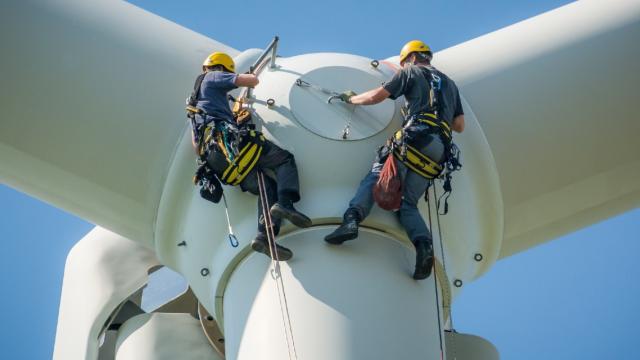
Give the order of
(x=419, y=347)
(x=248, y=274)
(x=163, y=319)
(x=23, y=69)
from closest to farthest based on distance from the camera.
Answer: (x=419, y=347) → (x=248, y=274) → (x=23, y=69) → (x=163, y=319)

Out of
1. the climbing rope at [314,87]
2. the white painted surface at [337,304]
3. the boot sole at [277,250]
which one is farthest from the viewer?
the climbing rope at [314,87]

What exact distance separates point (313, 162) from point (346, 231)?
89 centimetres

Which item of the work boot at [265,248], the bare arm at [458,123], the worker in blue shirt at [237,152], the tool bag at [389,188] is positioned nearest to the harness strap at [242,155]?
the worker in blue shirt at [237,152]

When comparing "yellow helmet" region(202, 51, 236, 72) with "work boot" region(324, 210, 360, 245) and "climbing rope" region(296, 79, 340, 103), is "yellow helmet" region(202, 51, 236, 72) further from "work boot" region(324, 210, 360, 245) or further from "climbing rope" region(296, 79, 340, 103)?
"work boot" region(324, 210, 360, 245)

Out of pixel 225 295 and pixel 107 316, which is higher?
pixel 107 316

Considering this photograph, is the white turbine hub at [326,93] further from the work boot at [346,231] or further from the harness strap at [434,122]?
the work boot at [346,231]

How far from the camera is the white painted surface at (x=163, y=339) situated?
11.2m

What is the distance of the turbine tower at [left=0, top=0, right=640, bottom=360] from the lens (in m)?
9.05

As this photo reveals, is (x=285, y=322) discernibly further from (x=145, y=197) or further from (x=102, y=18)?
(x=102, y=18)

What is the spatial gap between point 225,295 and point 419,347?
1.95m

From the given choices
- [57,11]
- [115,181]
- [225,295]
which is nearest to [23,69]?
[57,11]

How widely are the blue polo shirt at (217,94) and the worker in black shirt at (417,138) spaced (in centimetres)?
104

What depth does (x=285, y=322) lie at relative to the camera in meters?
8.80

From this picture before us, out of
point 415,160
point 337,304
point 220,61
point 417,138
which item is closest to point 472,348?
point 415,160
